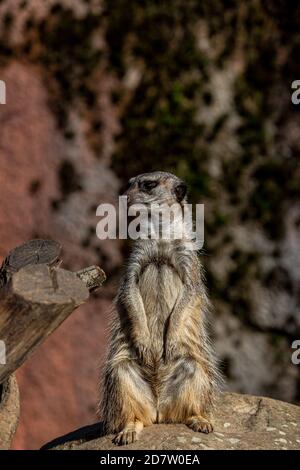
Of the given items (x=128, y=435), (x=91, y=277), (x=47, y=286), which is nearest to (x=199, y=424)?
(x=128, y=435)

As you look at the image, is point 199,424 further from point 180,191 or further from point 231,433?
point 180,191

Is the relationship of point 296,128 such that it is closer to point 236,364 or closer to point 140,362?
point 236,364

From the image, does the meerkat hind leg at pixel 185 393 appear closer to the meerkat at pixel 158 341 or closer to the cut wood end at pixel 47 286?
the meerkat at pixel 158 341

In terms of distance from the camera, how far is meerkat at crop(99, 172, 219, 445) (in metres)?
5.30

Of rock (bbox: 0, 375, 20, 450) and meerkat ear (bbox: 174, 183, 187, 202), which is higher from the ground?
meerkat ear (bbox: 174, 183, 187, 202)

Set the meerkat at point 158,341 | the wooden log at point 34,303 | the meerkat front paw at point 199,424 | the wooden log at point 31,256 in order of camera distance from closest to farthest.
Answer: the wooden log at point 34,303 < the wooden log at point 31,256 < the meerkat front paw at point 199,424 < the meerkat at point 158,341

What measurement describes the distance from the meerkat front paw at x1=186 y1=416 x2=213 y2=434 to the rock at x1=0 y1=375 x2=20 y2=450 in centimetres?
103

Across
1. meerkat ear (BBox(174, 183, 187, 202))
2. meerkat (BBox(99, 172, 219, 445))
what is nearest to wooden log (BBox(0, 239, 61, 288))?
meerkat (BBox(99, 172, 219, 445))

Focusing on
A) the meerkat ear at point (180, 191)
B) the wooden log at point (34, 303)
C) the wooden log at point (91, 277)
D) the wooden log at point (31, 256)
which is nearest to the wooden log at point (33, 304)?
the wooden log at point (34, 303)

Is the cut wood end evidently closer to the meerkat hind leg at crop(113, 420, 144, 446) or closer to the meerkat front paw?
the meerkat hind leg at crop(113, 420, 144, 446)

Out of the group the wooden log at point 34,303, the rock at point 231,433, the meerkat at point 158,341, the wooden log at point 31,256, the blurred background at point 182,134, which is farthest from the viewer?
the blurred background at point 182,134

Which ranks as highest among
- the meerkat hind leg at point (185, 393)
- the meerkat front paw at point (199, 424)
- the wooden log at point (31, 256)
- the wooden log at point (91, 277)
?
the wooden log at point (31, 256)

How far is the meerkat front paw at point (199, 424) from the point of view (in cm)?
518

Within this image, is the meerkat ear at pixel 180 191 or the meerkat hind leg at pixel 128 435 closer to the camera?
the meerkat hind leg at pixel 128 435
